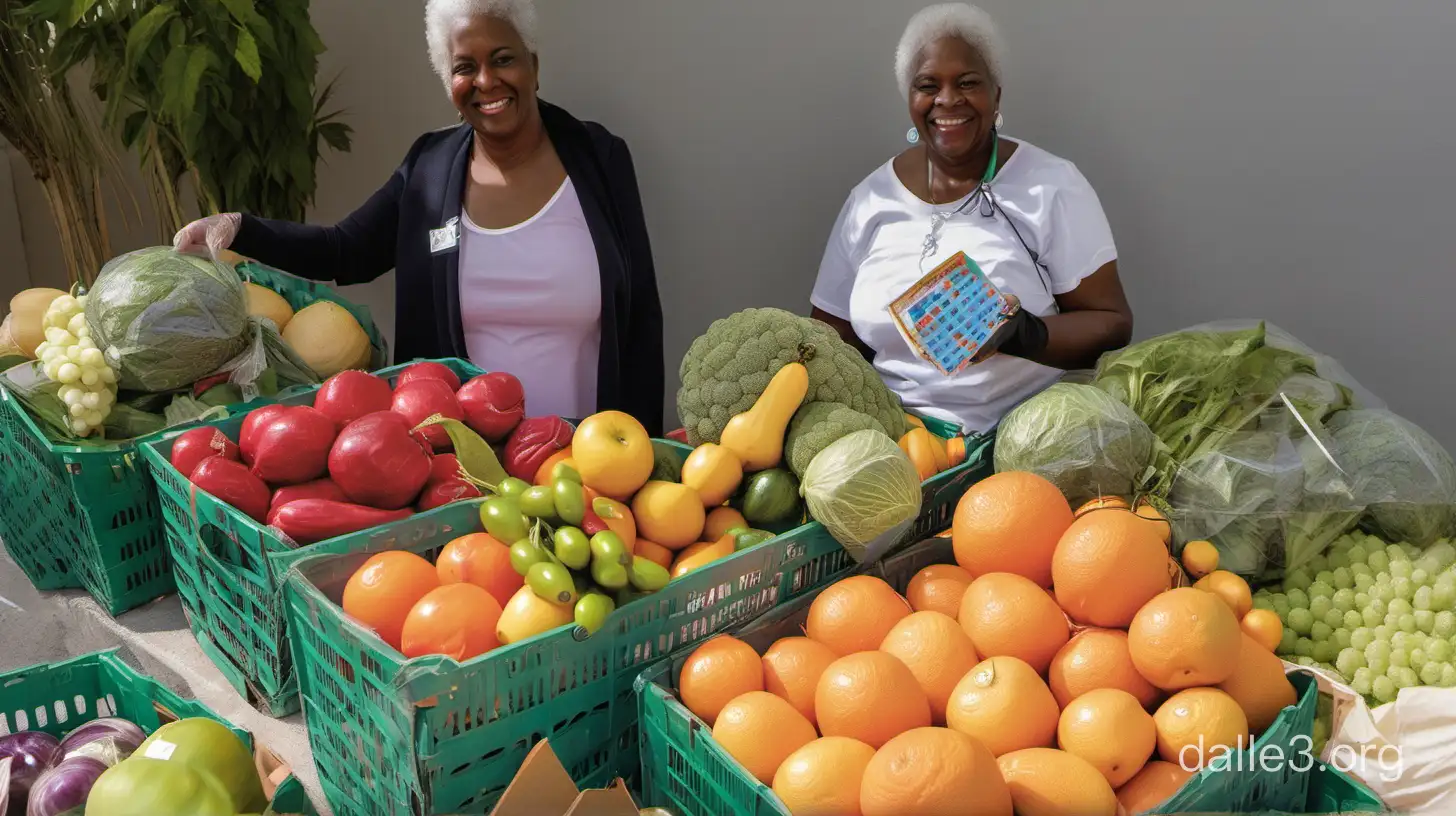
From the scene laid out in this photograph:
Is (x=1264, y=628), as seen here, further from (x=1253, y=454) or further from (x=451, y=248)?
(x=451, y=248)

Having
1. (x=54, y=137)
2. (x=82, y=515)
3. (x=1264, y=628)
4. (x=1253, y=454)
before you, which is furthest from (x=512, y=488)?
(x=54, y=137)

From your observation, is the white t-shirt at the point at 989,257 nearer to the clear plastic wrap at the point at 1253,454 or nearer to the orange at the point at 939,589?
the clear plastic wrap at the point at 1253,454

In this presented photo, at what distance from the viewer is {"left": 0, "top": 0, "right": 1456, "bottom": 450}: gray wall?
245 centimetres

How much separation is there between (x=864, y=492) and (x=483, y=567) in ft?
1.87

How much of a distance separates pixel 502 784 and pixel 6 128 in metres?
3.69

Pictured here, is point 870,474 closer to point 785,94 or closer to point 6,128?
point 785,94

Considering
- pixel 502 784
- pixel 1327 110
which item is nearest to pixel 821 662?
pixel 502 784

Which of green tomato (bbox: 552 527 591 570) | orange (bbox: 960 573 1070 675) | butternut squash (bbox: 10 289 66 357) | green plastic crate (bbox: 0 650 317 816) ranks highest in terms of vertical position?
butternut squash (bbox: 10 289 66 357)

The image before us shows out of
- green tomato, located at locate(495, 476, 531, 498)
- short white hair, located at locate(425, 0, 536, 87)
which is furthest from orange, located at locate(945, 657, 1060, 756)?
short white hair, located at locate(425, 0, 536, 87)

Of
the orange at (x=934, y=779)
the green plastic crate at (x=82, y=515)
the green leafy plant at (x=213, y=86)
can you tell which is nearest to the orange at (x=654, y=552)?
the orange at (x=934, y=779)

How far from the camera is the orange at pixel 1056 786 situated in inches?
46.3

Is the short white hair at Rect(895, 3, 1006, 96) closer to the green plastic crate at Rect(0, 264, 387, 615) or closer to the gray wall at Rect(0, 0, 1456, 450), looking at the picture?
the gray wall at Rect(0, 0, 1456, 450)

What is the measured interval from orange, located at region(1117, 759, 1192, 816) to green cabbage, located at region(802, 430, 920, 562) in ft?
1.67

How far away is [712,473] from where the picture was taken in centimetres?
171
